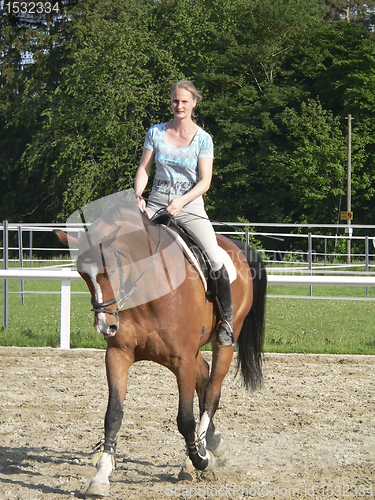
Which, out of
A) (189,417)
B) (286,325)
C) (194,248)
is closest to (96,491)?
(189,417)

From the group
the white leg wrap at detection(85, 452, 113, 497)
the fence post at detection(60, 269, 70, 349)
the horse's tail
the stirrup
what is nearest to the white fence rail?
the fence post at detection(60, 269, 70, 349)

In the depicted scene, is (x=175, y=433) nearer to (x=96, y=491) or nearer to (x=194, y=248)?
(x=96, y=491)

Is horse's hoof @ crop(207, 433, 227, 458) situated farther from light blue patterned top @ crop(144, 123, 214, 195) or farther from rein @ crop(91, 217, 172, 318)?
light blue patterned top @ crop(144, 123, 214, 195)

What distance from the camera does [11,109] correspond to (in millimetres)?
37562

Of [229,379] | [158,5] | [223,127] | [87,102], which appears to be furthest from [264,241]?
[229,379]

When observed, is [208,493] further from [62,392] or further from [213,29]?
[213,29]

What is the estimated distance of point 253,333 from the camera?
19.3 feet

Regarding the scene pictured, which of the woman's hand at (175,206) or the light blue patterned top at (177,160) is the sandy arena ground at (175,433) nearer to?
the woman's hand at (175,206)

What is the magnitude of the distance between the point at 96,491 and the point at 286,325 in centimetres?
823

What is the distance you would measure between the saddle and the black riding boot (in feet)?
0.17

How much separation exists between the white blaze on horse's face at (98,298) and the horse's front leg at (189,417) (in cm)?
71

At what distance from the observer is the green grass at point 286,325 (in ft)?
30.7

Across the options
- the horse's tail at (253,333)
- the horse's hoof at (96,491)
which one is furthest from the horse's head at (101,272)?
the horse's tail at (253,333)

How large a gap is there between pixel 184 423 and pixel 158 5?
38045mm
